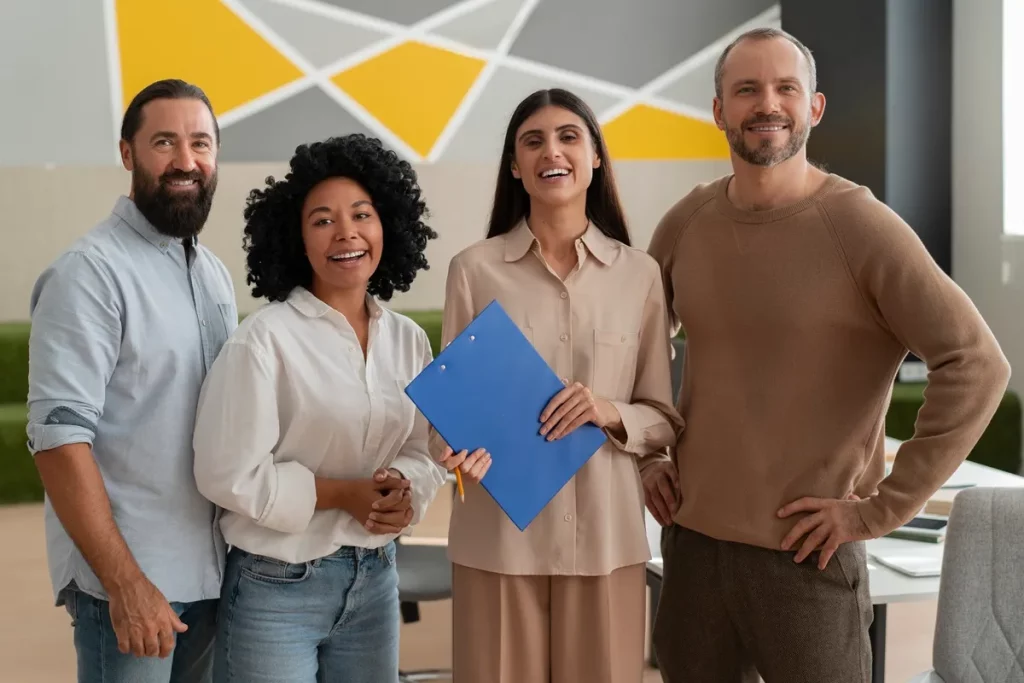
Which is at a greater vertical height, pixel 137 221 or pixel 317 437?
pixel 137 221

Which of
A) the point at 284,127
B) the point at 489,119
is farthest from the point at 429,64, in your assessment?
the point at 284,127

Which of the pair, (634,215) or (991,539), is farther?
(634,215)

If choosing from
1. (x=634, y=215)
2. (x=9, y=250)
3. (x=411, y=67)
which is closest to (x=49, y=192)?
(x=9, y=250)

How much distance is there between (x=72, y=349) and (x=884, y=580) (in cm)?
171

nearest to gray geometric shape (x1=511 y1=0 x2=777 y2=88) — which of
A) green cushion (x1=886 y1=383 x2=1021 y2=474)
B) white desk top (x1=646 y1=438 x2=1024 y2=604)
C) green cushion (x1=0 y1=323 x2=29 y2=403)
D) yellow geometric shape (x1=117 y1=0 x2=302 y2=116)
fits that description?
yellow geometric shape (x1=117 y1=0 x2=302 y2=116)

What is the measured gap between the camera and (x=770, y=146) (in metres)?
2.05

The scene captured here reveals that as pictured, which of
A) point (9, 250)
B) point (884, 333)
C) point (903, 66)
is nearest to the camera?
point (884, 333)

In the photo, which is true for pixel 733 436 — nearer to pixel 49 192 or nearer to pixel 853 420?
pixel 853 420

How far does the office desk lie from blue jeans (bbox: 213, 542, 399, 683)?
1.95 feet

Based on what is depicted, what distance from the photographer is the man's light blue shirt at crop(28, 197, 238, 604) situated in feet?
6.22

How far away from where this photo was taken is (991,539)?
2.03m

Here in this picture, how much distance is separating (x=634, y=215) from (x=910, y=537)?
205 inches

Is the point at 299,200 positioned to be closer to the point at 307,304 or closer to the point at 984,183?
the point at 307,304

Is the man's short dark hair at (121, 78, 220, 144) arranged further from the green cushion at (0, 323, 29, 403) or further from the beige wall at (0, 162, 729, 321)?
the green cushion at (0, 323, 29, 403)
